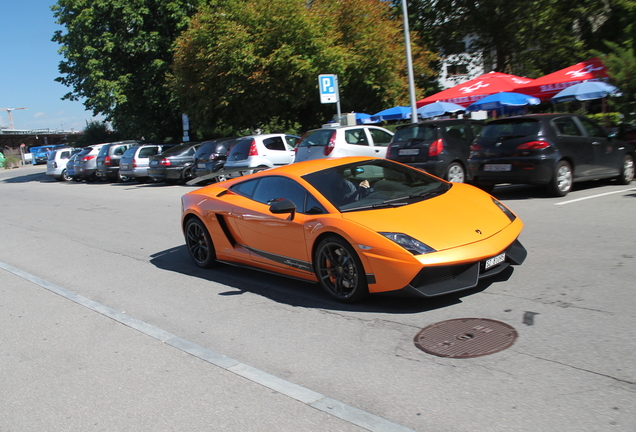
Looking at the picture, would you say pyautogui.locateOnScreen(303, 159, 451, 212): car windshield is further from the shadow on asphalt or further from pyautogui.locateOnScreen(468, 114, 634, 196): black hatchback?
pyautogui.locateOnScreen(468, 114, 634, 196): black hatchback

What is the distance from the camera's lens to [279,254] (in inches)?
244

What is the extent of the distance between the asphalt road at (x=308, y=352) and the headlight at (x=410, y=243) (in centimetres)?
56

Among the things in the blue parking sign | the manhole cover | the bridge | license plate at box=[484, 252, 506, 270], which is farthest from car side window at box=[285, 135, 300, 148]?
the bridge

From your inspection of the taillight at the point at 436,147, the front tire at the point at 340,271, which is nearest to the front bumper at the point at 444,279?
the front tire at the point at 340,271

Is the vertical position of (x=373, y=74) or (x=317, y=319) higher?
(x=373, y=74)

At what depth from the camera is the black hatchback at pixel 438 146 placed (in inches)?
515

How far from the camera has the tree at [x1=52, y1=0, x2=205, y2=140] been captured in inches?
1201

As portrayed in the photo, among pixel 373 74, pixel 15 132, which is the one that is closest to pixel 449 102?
pixel 373 74

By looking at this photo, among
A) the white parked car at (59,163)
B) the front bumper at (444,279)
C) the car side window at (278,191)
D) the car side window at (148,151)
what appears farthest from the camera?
the white parked car at (59,163)

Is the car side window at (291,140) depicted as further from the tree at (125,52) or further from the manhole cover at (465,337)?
the manhole cover at (465,337)

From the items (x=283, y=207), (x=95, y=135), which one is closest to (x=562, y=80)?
(x=283, y=207)

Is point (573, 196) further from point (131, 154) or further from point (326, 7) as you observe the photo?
point (131, 154)

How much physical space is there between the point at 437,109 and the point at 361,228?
17183 millimetres

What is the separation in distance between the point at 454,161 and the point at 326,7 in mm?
14146
